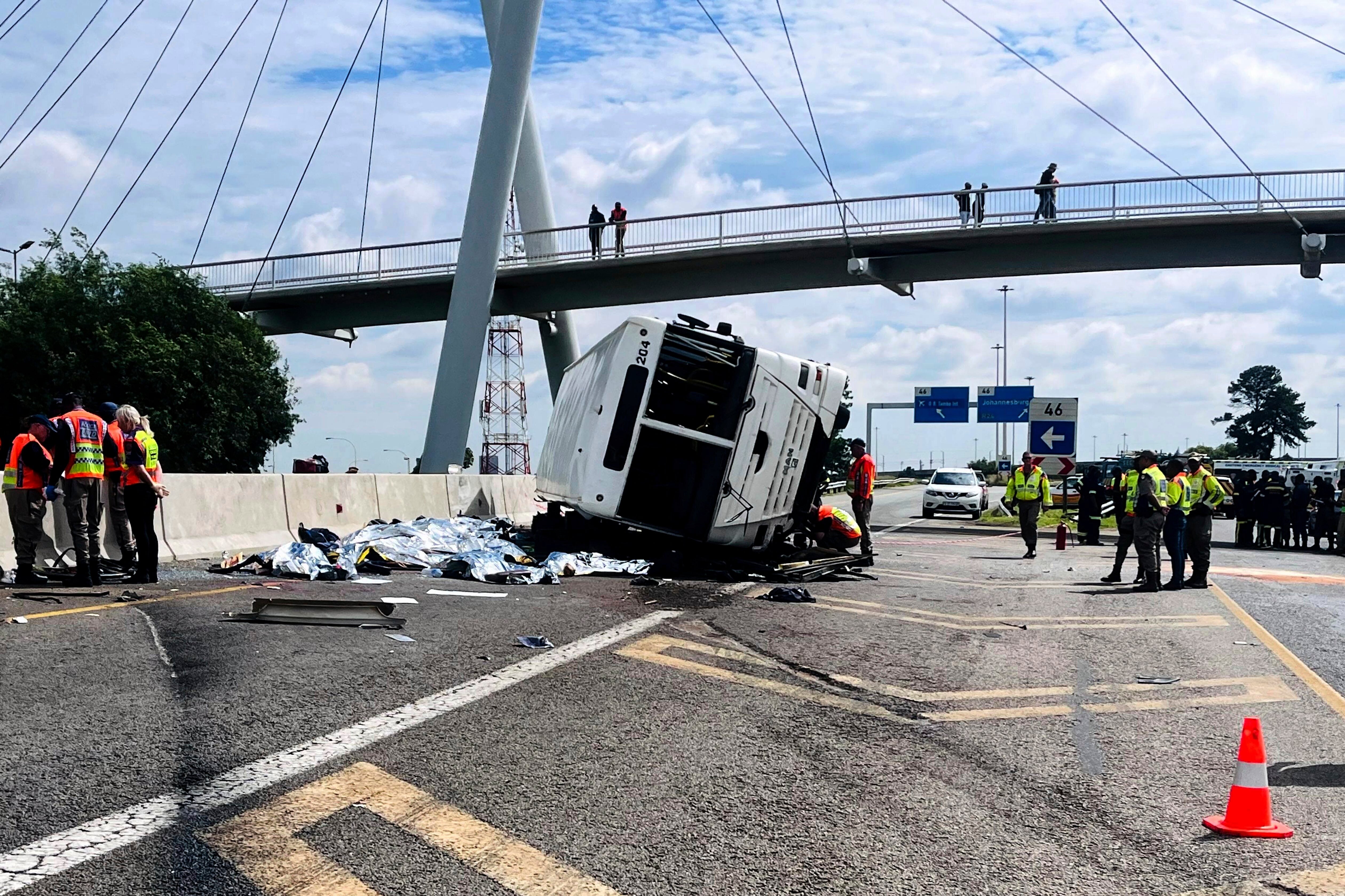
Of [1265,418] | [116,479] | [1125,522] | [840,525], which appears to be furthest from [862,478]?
[1265,418]

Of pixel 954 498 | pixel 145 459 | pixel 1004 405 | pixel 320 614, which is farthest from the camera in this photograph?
pixel 1004 405

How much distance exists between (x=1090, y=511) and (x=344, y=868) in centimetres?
2447

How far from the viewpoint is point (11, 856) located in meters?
4.03

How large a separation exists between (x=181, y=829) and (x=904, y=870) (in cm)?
247

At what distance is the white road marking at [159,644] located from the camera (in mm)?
7090

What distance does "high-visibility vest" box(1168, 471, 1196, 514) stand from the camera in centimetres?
1598

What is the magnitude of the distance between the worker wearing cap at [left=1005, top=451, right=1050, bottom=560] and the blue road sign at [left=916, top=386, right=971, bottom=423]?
141 ft

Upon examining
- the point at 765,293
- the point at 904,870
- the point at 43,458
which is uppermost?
the point at 765,293

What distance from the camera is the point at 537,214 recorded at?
35719mm

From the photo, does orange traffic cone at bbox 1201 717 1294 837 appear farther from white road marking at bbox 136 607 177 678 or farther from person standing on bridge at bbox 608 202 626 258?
person standing on bridge at bbox 608 202 626 258

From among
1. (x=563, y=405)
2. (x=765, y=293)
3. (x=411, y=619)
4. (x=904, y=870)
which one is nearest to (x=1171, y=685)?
(x=904, y=870)

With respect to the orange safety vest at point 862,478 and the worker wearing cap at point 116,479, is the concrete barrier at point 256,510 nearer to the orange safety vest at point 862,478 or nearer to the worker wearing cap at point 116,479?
the worker wearing cap at point 116,479

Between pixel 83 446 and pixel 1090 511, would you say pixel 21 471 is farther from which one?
pixel 1090 511

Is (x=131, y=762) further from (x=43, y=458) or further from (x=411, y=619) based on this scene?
(x=43, y=458)
